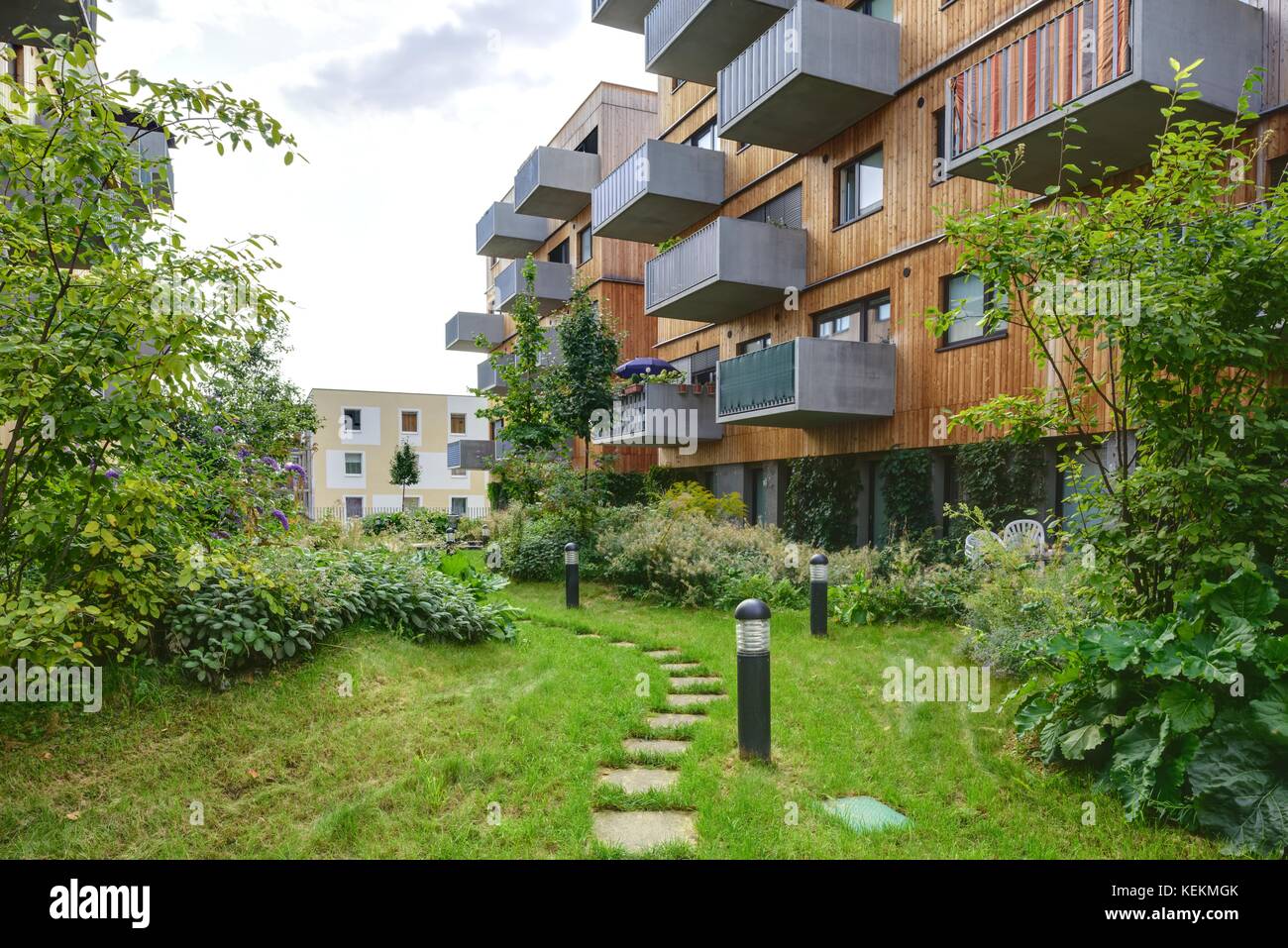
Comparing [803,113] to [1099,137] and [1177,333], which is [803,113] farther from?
[1177,333]

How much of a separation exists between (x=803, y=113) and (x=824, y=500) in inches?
285

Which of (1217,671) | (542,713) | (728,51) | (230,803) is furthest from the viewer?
(728,51)

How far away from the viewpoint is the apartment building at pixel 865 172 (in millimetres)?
8852

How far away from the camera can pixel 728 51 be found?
1834 centimetres

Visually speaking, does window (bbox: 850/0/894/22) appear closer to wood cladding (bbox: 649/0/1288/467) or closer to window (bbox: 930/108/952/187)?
wood cladding (bbox: 649/0/1288/467)

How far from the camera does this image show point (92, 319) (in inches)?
153

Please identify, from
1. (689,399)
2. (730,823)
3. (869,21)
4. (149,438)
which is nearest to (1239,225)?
(730,823)

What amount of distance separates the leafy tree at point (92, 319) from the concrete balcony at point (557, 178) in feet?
74.6

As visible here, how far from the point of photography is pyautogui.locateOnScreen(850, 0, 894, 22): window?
47.6 feet

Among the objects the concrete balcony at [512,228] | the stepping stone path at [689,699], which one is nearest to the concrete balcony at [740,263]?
the stepping stone path at [689,699]

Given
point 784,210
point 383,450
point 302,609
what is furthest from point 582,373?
point 383,450

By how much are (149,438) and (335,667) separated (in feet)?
7.44

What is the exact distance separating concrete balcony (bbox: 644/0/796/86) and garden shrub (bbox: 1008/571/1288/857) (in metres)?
15.8

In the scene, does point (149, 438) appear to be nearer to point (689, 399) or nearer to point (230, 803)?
point (230, 803)
